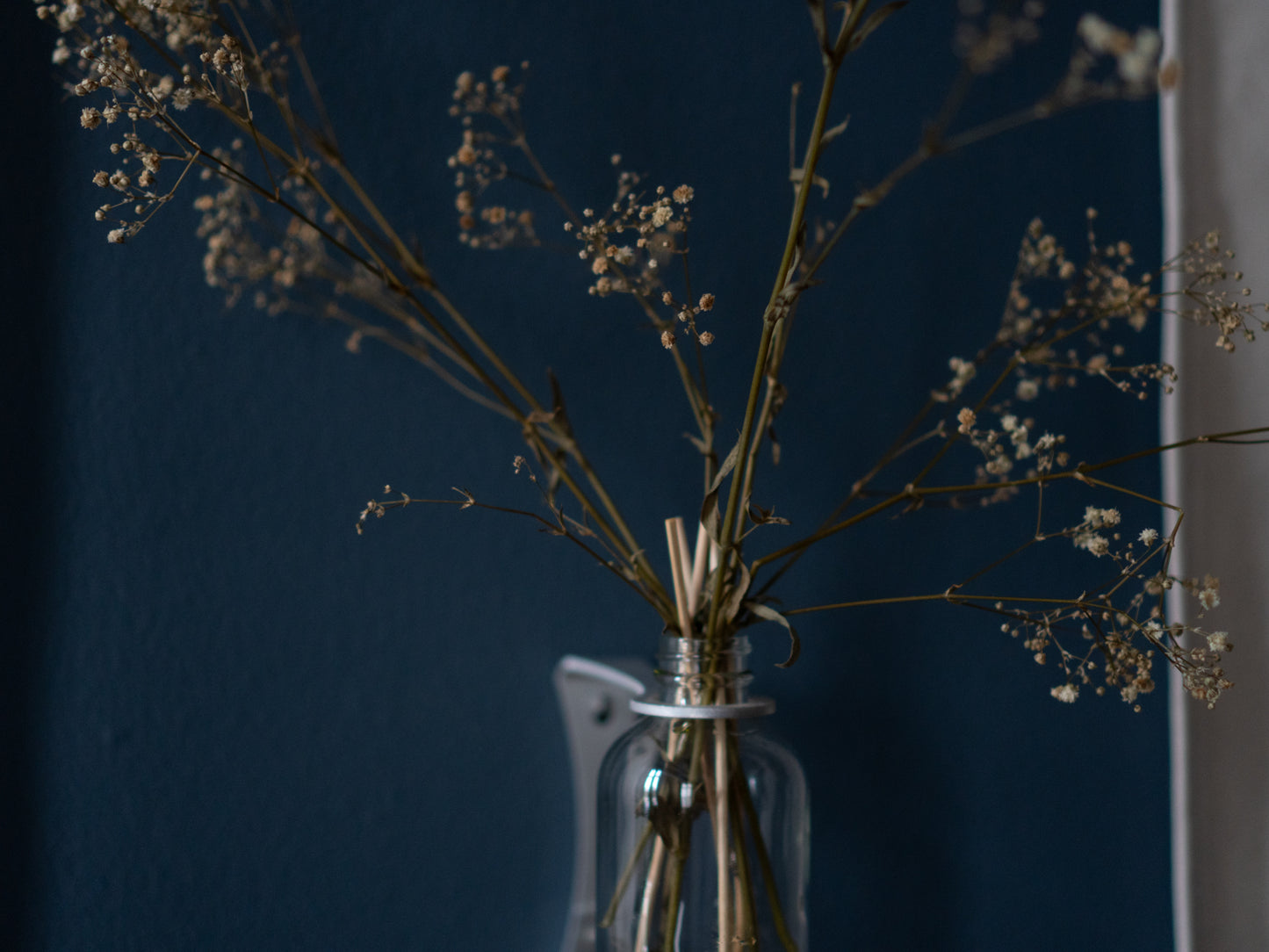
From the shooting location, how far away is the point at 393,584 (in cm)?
81

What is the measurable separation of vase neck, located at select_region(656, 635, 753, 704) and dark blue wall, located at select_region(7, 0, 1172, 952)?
0.56ft

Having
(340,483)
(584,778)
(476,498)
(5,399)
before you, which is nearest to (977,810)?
(584,778)

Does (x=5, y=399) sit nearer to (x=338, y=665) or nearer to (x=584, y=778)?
(x=338, y=665)

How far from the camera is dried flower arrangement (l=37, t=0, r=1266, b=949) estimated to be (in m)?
0.60

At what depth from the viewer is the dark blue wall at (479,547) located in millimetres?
776

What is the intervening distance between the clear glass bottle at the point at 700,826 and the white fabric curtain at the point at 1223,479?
1.44 feet

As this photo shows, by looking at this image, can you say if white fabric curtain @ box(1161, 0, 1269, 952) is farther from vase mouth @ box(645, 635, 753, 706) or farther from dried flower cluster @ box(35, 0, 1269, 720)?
vase mouth @ box(645, 635, 753, 706)

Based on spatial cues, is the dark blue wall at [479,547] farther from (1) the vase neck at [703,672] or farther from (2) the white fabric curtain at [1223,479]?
(1) the vase neck at [703,672]

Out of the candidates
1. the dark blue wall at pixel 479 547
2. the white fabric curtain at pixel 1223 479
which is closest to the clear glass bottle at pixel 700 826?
the dark blue wall at pixel 479 547

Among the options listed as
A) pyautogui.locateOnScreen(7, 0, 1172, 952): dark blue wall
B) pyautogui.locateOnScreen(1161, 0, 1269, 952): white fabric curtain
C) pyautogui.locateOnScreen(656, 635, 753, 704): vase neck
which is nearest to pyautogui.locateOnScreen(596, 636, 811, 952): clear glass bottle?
pyautogui.locateOnScreen(656, 635, 753, 704): vase neck

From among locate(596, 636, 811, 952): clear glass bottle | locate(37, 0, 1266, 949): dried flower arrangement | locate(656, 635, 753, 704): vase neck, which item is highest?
locate(37, 0, 1266, 949): dried flower arrangement

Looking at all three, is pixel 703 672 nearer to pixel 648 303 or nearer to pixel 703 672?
pixel 703 672

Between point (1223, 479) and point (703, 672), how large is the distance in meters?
0.57

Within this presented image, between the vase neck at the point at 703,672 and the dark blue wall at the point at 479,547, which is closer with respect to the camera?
the vase neck at the point at 703,672
